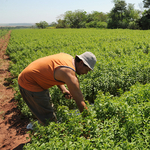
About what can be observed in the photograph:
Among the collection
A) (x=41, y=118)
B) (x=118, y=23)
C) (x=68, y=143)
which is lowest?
(x=41, y=118)

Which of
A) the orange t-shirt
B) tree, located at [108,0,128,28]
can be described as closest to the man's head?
the orange t-shirt

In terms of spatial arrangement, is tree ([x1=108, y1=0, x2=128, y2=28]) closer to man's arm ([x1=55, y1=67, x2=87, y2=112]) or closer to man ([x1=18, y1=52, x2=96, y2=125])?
man ([x1=18, y1=52, x2=96, y2=125])

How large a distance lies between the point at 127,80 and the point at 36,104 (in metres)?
3.35

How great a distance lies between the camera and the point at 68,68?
7.46ft

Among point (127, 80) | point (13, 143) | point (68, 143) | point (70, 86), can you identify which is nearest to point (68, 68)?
point (70, 86)

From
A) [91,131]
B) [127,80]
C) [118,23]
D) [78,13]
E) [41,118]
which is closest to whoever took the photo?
[91,131]

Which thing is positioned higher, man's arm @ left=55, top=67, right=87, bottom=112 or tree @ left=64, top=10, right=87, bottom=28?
tree @ left=64, top=10, right=87, bottom=28

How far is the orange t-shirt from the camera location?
242 cm

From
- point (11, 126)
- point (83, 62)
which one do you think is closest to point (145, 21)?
point (83, 62)

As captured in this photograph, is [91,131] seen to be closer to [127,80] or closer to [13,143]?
[13,143]

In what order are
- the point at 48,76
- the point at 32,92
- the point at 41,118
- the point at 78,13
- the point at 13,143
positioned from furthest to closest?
the point at 78,13, the point at 13,143, the point at 41,118, the point at 32,92, the point at 48,76

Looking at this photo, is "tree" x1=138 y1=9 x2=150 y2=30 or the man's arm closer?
the man's arm

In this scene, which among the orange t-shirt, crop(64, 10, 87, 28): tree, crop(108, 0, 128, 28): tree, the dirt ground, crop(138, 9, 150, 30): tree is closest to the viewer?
the orange t-shirt

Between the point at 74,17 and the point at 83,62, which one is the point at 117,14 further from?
the point at 83,62
